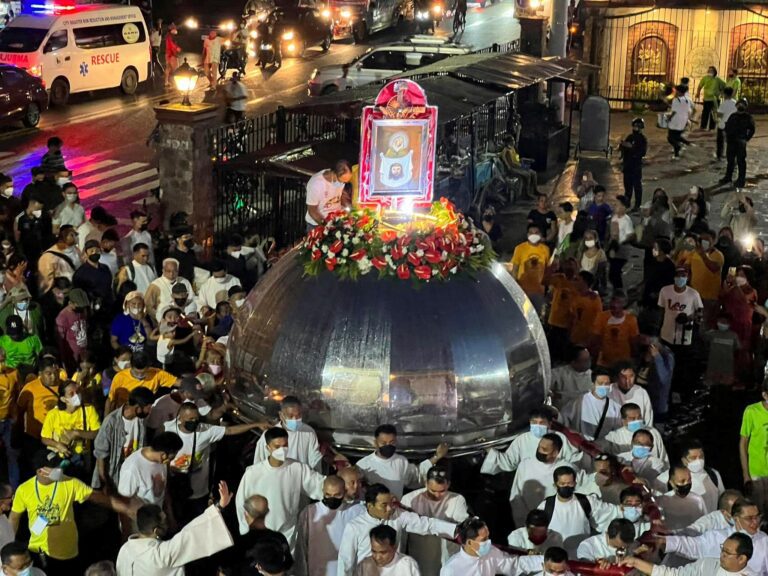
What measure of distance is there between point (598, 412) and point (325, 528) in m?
3.16

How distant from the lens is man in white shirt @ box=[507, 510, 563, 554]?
33.1ft

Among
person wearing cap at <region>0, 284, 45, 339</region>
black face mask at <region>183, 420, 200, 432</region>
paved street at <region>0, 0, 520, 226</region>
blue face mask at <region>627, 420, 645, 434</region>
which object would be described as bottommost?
paved street at <region>0, 0, 520, 226</region>

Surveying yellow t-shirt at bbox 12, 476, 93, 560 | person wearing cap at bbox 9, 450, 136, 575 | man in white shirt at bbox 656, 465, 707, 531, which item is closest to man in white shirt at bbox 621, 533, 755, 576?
man in white shirt at bbox 656, 465, 707, 531

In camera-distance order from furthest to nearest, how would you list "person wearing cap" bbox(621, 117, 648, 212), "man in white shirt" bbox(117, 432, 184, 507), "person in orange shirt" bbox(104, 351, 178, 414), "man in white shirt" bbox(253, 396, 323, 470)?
"person wearing cap" bbox(621, 117, 648, 212), "person in orange shirt" bbox(104, 351, 178, 414), "man in white shirt" bbox(253, 396, 323, 470), "man in white shirt" bbox(117, 432, 184, 507)

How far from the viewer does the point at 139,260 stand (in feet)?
50.2

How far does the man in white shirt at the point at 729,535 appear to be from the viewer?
32.7 ft

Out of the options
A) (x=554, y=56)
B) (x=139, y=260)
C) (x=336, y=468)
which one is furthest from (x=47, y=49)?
(x=336, y=468)

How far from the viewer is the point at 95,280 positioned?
15094 mm

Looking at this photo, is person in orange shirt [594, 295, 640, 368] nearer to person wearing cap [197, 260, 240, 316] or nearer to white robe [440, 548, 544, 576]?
person wearing cap [197, 260, 240, 316]

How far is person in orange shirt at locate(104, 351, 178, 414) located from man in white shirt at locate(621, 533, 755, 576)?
4.69 meters

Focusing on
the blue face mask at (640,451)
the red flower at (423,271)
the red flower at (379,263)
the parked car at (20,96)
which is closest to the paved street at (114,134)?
the parked car at (20,96)

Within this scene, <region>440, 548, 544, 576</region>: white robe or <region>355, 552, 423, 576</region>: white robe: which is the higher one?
<region>355, 552, 423, 576</region>: white robe

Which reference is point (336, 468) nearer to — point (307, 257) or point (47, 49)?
point (307, 257)

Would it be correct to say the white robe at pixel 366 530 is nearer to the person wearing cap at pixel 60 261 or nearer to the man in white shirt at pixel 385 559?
the man in white shirt at pixel 385 559
